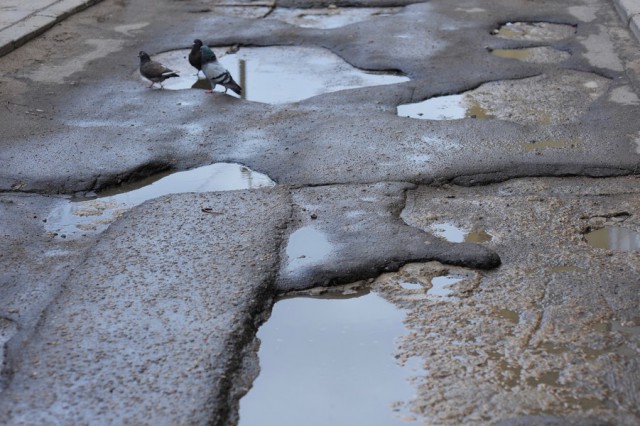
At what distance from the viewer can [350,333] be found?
4.00 meters

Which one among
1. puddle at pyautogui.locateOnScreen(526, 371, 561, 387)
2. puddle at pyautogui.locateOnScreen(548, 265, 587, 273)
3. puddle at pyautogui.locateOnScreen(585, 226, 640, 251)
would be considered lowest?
puddle at pyautogui.locateOnScreen(585, 226, 640, 251)

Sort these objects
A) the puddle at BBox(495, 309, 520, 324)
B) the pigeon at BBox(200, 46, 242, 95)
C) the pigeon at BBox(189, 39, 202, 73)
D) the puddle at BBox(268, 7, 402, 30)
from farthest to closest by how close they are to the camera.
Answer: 1. the puddle at BBox(268, 7, 402, 30)
2. the pigeon at BBox(189, 39, 202, 73)
3. the pigeon at BBox(200, 46, 242, 95)
4. the puddle at BBox(495, 309, 520, 324)

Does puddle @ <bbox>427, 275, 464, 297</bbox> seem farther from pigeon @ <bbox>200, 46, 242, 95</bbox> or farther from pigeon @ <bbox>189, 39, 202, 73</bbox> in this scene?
pigeon @ <bbox>189, 39, 202, 73</bbox>

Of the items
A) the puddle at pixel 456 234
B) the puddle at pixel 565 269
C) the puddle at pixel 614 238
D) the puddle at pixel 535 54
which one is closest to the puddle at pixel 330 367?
the puddle at pixel 456 234

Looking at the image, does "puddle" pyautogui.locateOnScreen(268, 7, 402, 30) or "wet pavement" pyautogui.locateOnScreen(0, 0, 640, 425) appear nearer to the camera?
"wet pavement" pyautogui.locateOnScreen(0, 0, 640, 425)

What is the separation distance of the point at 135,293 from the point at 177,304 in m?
0.26

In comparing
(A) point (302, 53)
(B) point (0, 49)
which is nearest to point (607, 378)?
(A) point (302, 53)

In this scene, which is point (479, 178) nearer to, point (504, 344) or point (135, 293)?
point (504, 344)

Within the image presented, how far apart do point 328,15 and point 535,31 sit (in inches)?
103

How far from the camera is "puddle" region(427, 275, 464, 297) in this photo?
427 cm

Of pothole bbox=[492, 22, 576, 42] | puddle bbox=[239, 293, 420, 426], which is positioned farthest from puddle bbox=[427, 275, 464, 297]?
pothole bbox=[492, 22, 576, 42]

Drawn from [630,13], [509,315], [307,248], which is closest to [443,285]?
[509,315]

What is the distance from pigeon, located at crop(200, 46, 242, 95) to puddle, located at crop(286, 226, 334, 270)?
2.98 meters

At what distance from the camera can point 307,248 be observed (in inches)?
185
